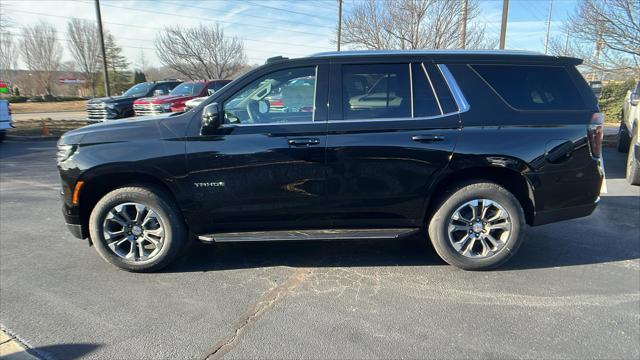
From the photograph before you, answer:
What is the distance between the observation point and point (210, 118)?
3.32m

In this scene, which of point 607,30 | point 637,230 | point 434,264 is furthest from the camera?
point 607,30

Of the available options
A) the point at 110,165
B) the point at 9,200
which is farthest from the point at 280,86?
the point at 9,200

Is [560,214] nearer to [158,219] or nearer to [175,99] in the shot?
[158,219]

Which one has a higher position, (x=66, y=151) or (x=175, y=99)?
(x=175, y=99)

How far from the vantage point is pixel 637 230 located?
4.68 m

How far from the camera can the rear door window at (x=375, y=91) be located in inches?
136

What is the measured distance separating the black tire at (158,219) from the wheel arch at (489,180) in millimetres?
2328

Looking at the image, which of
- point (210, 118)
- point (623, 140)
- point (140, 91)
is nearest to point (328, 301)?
point (210, 118)

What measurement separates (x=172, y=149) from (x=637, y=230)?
5.35 m

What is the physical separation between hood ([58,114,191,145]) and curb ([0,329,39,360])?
63.5 inches

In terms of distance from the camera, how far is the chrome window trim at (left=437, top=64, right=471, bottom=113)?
3.46m

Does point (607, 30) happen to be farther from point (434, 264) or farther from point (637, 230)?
point (434, 264)

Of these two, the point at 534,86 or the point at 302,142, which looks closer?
the point at 302,142

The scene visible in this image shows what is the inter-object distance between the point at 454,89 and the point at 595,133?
53.1 inches
